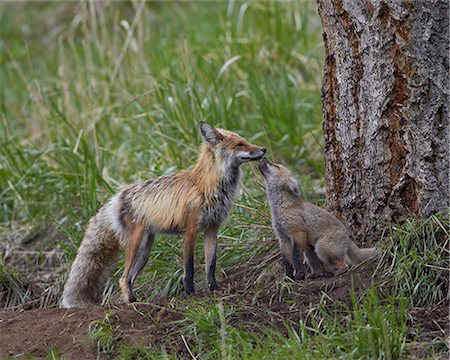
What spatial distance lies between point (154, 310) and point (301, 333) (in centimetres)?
98

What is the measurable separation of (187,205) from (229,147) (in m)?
0.44

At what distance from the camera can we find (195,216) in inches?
205

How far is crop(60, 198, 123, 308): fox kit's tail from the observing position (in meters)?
5.74

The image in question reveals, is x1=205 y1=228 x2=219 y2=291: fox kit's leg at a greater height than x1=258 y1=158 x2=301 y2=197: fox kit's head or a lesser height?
lesser

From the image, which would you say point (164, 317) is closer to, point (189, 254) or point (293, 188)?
point (189, 254)

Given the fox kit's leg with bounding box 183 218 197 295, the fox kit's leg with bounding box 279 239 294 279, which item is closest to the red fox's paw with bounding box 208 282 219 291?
the fox kit's leg with bounding box 183 218 197 295

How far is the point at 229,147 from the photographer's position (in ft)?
17.4

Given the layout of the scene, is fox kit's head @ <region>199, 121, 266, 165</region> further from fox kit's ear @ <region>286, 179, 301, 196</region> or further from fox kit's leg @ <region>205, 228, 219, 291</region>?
fox kit's leg @ <region>205, 228, 219, 291</region>

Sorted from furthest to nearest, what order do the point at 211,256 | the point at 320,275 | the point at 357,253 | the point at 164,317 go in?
the point at 211,256 < the point at 320,275 < the point at 357,253 < the point at 164,317

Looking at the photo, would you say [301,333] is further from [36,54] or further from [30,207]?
[36,54]

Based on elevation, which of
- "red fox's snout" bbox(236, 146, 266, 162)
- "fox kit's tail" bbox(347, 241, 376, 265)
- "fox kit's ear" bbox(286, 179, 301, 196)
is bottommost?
"fox kit's tail" bbox(347, 241, 376, 265)

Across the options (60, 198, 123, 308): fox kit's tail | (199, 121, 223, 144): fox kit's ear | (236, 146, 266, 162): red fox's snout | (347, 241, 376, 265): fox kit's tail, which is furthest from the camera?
(60, 198, 123, 308): fox kit's tail

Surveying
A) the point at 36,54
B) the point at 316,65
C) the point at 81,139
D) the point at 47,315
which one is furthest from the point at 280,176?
the point at 36,54

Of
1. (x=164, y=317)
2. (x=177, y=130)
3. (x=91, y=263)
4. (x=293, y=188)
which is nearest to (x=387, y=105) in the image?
(x=293, y=188)
